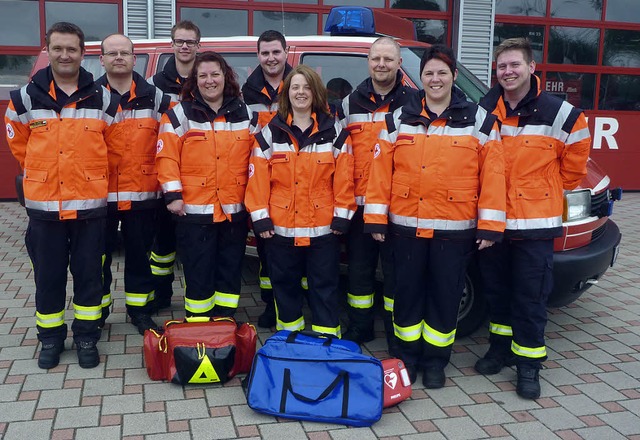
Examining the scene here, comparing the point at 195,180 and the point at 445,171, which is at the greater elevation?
the point at 445,171

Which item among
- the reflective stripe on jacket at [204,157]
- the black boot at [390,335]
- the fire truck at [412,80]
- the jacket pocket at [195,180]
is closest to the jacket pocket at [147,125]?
the reflective stripe on jacket at [204,157]

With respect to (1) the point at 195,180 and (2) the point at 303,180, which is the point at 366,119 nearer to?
(2) the point at 303,180

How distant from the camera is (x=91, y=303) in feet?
13.7

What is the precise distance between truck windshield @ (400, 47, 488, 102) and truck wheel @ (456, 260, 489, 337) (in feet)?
4.64

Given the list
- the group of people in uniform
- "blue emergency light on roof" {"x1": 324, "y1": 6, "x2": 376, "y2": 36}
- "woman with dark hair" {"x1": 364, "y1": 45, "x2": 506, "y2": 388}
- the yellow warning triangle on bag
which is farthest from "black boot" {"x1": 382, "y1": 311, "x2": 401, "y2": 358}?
"blue emergency light on roof" {"x1": 324, "y1": 6, "x2": 376, "y2": 36}

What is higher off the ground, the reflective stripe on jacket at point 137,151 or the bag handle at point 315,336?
the reflective stripe on jacket at point 137,151

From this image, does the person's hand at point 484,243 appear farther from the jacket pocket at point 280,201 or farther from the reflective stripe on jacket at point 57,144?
the reflective stripe on jacket at point 57,144

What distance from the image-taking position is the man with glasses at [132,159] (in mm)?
4249

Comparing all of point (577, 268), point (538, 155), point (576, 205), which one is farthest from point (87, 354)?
point (576, 205)

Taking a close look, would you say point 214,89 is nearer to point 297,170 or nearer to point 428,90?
point 297,170

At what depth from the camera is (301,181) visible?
155 inches

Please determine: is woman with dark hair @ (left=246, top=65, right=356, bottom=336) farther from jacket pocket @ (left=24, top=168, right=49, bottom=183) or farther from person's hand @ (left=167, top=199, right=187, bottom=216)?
jacket pocket @ (left=24, top=168, right=49, bottom=183)

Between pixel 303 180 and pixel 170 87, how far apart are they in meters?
1.55

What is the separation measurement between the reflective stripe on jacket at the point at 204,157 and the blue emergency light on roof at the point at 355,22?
1851 mm
